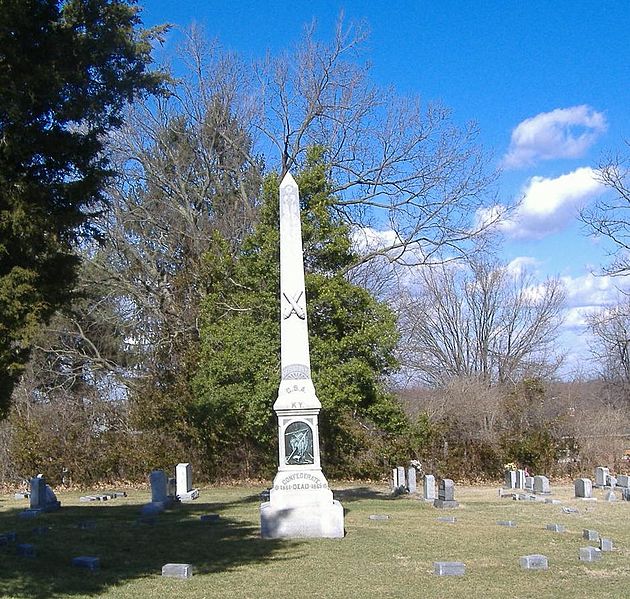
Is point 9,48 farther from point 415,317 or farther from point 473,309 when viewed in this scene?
point 473,309

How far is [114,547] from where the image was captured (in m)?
11.7

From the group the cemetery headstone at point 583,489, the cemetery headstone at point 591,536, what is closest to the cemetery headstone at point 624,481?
the cemetery headstone at point 583,489

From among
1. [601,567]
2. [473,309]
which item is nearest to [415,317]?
[473,309]

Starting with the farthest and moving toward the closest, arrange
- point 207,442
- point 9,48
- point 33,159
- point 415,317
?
point 415,317 → point 207,442 → point 33,159 → point 9,48

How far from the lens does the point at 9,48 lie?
891 centimetres

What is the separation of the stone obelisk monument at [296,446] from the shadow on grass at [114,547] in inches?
23.1

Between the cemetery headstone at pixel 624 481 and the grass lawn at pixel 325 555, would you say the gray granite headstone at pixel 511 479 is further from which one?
the grass lawn at pixel 325 555

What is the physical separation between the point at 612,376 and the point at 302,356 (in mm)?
31628

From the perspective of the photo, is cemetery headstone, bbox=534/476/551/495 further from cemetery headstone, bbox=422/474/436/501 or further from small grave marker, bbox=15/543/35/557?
small grave marker, bbox=15/543/35/557

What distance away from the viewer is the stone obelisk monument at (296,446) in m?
12.3

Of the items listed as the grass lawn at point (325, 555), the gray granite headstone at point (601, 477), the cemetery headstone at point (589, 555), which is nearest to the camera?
the grass lawn at point (325, 555)

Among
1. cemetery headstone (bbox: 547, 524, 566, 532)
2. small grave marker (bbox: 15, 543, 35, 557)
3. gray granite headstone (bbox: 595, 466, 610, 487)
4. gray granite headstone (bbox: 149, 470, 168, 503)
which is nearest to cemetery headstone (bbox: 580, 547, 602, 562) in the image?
cemetery headstone (bbox: 547, 524, 566, 532)

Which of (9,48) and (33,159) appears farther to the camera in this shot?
(33,159)

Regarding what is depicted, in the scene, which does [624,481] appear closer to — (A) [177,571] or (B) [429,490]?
(B) [429,490]
